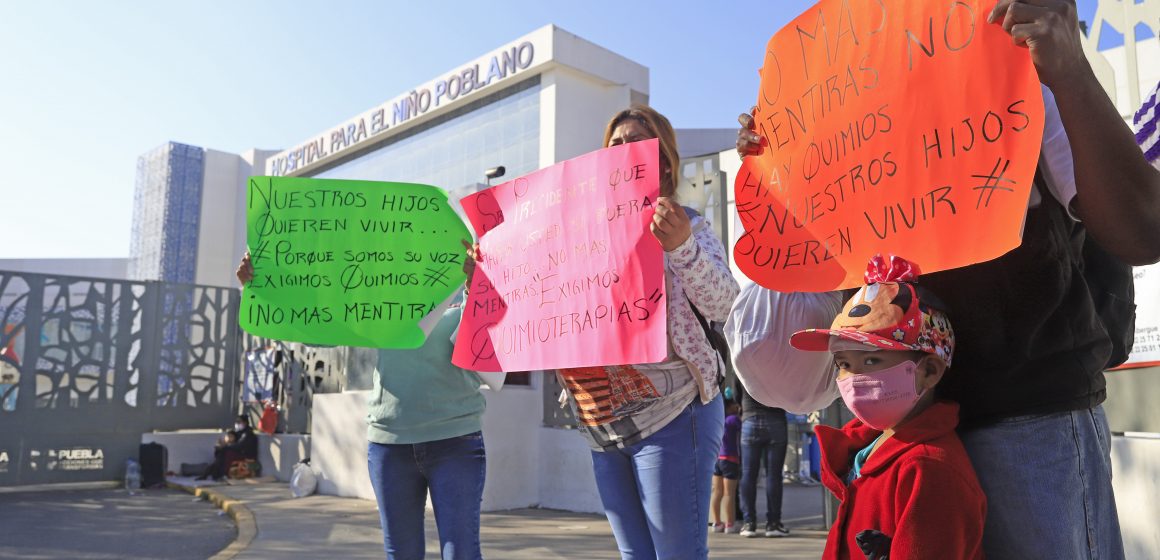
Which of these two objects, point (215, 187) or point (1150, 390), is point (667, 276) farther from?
point (215, 187)

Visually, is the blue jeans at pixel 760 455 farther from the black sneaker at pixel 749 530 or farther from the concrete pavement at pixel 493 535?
the concrete pavement at pixel 493 535

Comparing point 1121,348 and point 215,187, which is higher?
point 215,187

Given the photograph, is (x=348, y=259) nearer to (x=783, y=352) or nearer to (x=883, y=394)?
(x=783, y=352)

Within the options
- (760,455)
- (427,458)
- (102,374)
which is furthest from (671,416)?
(102,374)

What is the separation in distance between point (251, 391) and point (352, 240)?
42.5ft

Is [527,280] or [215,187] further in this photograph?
[215,187]

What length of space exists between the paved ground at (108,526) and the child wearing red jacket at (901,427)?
7.07 meters

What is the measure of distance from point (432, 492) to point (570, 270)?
1.23m

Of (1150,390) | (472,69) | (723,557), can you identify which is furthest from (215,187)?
(1150,390)

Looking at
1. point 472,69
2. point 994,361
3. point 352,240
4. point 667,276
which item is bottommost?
point 994,361

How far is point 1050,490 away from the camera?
4.51 ft

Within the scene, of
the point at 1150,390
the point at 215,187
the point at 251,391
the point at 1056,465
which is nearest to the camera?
the point at 1056,465

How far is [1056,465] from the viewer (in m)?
1.38

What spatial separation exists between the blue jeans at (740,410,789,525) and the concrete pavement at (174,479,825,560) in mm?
314
